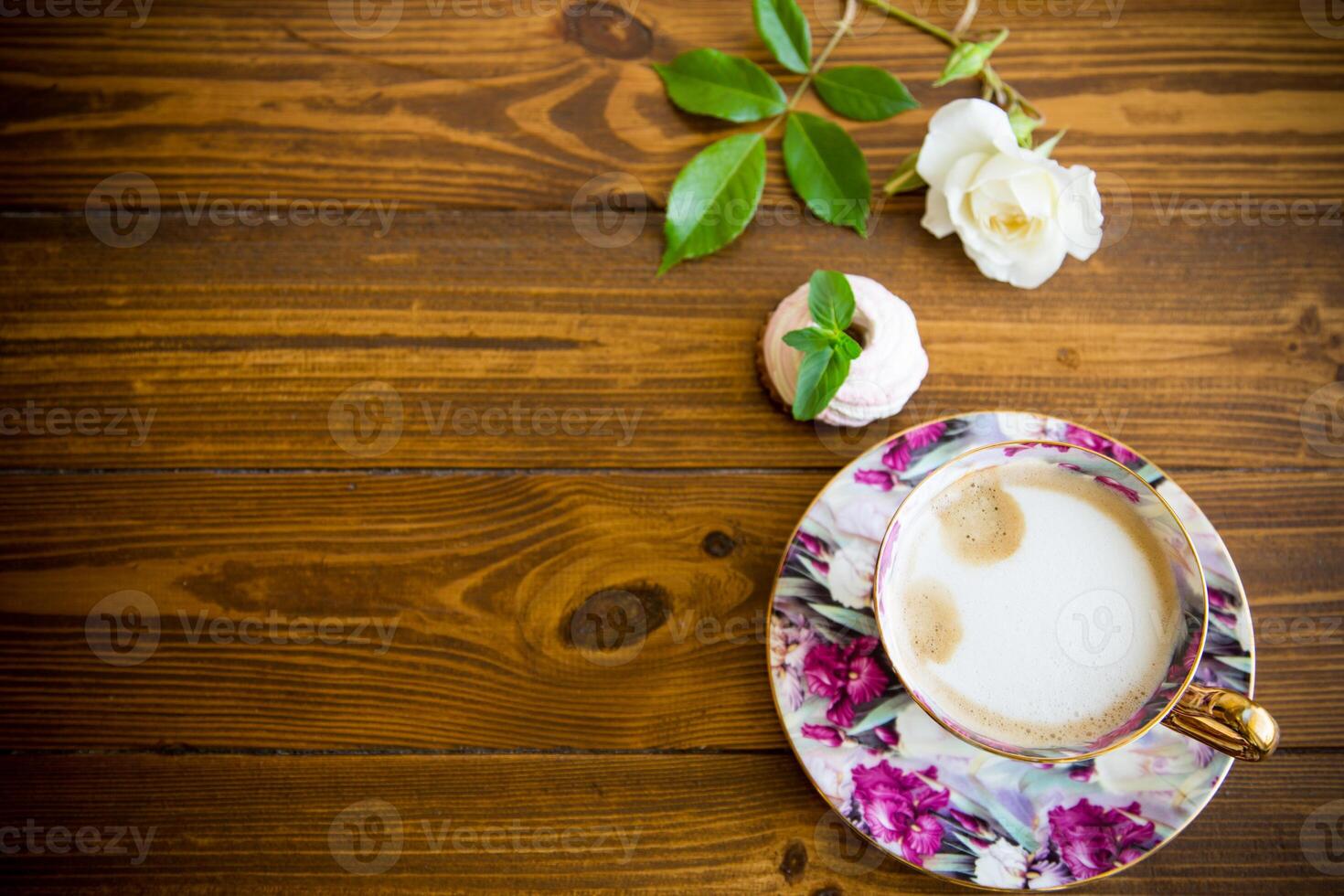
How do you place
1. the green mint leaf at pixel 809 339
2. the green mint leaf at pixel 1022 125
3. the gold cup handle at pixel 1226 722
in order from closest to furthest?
the gold cup handle at pixel 1226 722 → the green mint leaf at pixel 809 339 → the green mint leaf at pixel 1022 125

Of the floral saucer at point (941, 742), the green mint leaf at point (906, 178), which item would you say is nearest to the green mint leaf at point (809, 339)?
the floral saucer at point (941, 742)

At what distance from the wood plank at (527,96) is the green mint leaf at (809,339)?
0.23 meters

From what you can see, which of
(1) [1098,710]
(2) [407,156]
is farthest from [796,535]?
(2) [407,156]

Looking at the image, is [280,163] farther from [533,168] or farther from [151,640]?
[151,640]

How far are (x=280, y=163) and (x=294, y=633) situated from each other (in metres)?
0.50

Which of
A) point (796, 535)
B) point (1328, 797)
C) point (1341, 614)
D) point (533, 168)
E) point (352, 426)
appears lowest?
point (1328, 797)

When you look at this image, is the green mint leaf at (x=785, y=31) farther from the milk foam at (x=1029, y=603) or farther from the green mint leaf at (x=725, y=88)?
the milk foam at (x=1029, y=603)

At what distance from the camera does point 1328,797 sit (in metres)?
0.86

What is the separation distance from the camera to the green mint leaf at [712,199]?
0.86 metres

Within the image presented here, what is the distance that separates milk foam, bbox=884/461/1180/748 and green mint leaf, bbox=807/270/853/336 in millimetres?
178

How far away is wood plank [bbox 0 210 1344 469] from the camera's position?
89 centimetres

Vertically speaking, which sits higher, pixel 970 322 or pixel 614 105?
pixel 614 105

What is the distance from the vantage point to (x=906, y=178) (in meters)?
0.87

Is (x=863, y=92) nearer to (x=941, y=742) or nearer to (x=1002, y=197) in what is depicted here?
(x=1002, y=197)
